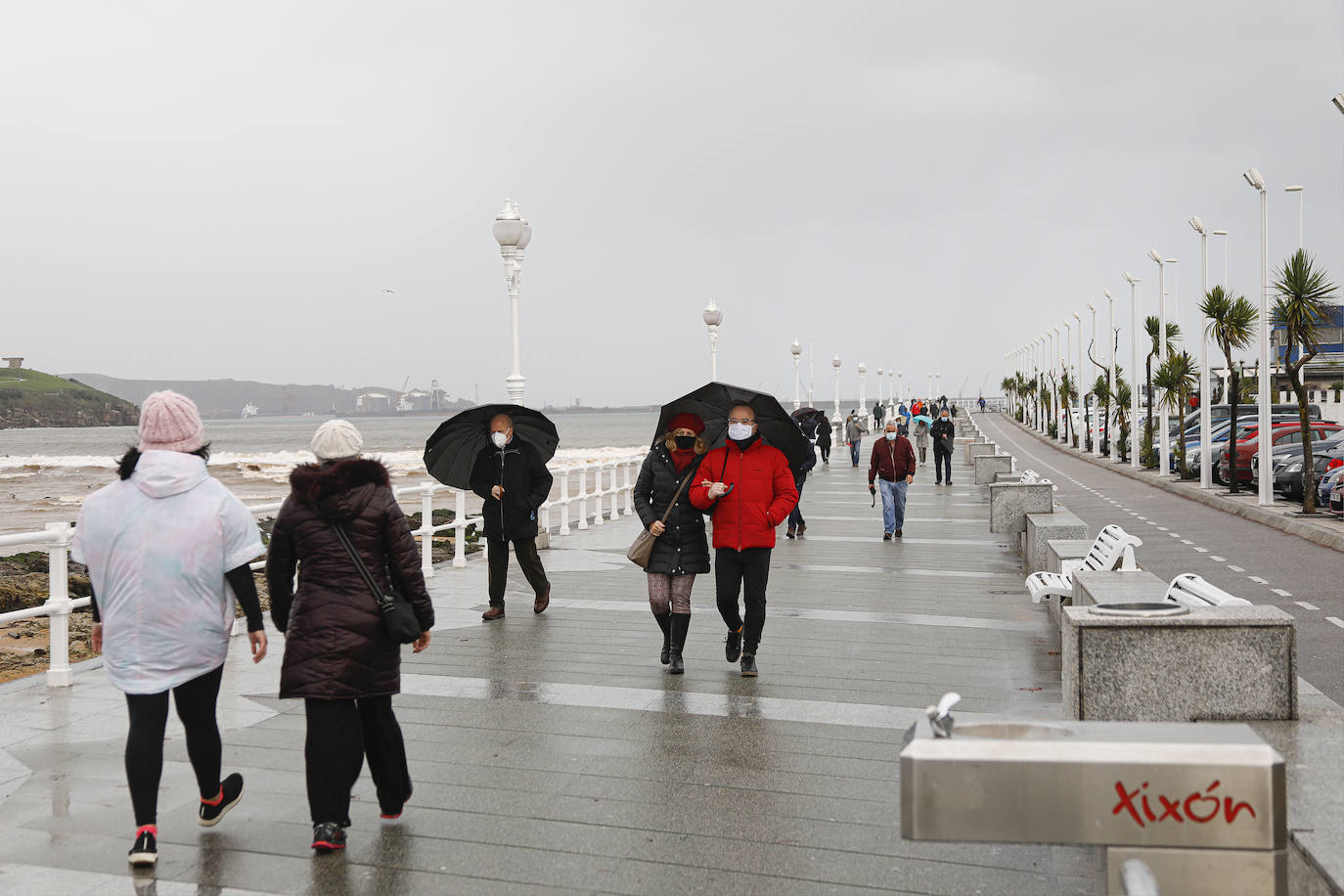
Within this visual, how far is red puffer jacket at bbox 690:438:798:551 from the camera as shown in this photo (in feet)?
23.4

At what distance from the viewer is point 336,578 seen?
4480 mm

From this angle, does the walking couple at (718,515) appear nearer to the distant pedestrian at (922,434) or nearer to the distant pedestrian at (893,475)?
the distant pedestrian at (893,475)

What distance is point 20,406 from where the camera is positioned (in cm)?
18538

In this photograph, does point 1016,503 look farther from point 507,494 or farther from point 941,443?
point 941,443

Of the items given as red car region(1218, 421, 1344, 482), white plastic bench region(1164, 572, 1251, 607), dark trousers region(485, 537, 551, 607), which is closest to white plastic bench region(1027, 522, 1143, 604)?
white plastic bench region(1164, 572, 1251, 607)

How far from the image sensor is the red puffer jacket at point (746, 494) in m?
7.12

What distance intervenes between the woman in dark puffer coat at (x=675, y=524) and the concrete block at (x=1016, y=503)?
7.40m

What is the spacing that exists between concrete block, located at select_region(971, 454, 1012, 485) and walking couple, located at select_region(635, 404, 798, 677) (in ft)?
62.9

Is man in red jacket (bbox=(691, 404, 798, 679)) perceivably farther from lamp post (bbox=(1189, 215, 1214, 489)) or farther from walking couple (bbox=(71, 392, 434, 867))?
lamp post (bbox=(1189, 215, 1214, 489))

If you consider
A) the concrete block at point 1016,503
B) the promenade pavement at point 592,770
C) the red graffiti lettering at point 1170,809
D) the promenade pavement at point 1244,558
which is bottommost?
the promenade pavement at point 1244,558

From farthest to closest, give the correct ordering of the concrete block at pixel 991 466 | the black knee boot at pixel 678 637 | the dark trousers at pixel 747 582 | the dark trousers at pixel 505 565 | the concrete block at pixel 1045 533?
the concrete block at pixel 991 466
the concrete block at pixel 1045 533
the dark trousers at pixel 505 565
the black knee boot at pixel 678 637
the dark trousers at pixel 747 582

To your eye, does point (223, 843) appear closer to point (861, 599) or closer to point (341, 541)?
point (341, 541)

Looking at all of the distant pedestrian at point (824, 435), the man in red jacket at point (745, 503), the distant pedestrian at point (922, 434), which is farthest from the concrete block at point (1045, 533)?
the distant pedestrian at point (922, 434)

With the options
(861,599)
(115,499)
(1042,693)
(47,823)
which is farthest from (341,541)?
(861,599)
